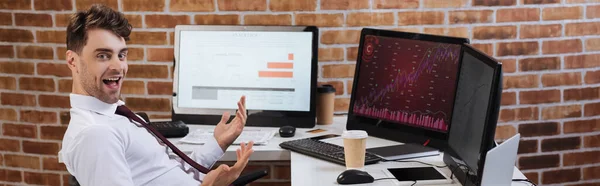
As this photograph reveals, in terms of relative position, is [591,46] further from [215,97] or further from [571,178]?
[215,97]

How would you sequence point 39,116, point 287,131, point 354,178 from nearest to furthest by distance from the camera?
point 354,178 → point 287,131 → point 39,116

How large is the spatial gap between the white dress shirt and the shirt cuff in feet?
0.44

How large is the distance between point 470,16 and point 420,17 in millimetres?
199

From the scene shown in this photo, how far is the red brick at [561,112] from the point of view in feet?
10.9

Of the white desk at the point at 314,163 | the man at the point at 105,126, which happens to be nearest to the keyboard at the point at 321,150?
A: the white desk at the point at 314,163

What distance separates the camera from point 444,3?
318 cm

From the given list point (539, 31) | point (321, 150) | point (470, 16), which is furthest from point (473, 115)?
point (539, 31)

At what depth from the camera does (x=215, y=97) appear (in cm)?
300

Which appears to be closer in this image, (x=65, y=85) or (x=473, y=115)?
(x=473, y=115)

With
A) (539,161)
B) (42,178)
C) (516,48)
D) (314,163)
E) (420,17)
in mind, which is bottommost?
(42,178)

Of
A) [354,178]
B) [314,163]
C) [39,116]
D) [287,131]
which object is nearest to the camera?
[354,178]

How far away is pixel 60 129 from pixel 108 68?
1.49 m

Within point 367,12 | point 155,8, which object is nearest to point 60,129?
point 155,8

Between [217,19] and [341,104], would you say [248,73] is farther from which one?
[341,104]
